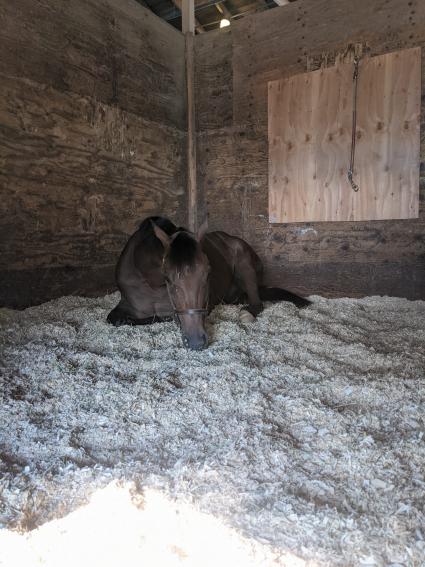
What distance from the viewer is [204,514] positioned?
1.02 m

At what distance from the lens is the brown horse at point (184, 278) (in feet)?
7.79

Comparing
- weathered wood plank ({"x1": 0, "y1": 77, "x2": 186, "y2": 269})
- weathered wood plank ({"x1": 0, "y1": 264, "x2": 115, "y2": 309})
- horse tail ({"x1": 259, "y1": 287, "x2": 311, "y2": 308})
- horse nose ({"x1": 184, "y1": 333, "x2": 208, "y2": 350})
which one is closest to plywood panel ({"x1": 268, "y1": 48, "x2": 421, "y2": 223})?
horse tail ({"x1": 259, "y1": 287, "x2": 311, "y2": 308})

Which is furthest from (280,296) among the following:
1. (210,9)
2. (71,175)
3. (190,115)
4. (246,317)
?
(210,9)

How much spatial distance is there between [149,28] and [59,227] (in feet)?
8.34

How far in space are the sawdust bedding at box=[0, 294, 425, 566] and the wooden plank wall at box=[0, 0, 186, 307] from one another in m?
1.00

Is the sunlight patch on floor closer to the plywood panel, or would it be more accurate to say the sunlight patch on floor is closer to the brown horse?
the brown horse

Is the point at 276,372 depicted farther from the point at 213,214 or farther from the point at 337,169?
the point at 213,214

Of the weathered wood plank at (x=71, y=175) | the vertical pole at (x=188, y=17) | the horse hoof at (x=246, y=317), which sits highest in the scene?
the vertical pole at (x=188, y=17)

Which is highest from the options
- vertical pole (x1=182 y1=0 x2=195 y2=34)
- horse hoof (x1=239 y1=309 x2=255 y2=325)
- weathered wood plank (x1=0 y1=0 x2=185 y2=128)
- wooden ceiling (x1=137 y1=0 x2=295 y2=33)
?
wooden ceiling (x1=137 y1=0 x2=295 y2=33)

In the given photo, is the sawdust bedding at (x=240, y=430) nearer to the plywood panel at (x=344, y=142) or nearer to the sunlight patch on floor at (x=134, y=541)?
the sunlight patch on floor at (x=134, y=541)

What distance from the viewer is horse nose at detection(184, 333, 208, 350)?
2.34 metres

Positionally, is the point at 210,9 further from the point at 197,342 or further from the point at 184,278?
the point at 197,342

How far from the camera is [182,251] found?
2387mm

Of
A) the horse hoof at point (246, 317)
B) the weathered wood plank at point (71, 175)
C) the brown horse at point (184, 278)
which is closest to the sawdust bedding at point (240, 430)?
the brown horse at point (184, 278)
